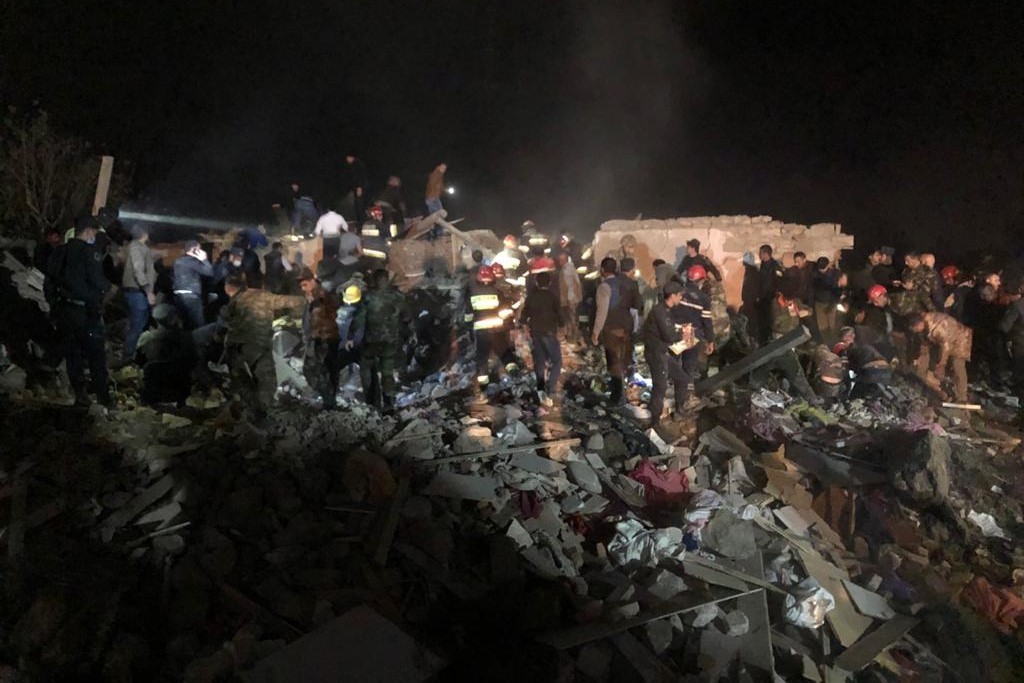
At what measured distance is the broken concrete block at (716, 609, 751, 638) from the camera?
430 centimetres

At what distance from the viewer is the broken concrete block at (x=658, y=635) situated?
4.10 metres

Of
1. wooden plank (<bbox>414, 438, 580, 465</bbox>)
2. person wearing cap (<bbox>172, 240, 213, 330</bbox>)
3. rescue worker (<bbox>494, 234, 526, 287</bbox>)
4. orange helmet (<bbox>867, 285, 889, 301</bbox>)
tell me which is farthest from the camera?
rescue worker (<bbox>494, 234, 526, 287</bbox>)

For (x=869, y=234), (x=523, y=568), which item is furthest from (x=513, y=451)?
(x=869, y=234)

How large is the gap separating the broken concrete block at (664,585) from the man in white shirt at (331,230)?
7770 mm

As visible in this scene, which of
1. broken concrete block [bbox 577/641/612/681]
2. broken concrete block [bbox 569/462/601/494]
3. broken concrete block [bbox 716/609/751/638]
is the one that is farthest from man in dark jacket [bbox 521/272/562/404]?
broken concrete block [bbox 577/641/612/681]

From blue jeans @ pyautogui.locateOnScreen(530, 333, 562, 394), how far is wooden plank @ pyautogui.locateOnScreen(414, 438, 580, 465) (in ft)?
4.50

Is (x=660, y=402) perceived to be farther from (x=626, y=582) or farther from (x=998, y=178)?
(x=998, y=178)

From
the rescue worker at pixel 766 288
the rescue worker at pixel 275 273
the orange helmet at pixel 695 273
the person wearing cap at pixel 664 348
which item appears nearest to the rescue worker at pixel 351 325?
the rescue worker at pixel 275 273

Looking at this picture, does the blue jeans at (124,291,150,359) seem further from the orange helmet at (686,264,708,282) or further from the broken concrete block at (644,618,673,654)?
the orange helmet at (686,264,708,282)

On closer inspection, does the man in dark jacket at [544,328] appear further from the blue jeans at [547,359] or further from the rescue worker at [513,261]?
the rescue worker at [513,261]

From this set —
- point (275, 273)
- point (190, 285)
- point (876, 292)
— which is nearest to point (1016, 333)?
point (876, 292)

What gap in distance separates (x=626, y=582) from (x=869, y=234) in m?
21.2

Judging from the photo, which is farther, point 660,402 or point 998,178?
point 998,178

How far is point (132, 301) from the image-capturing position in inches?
261
